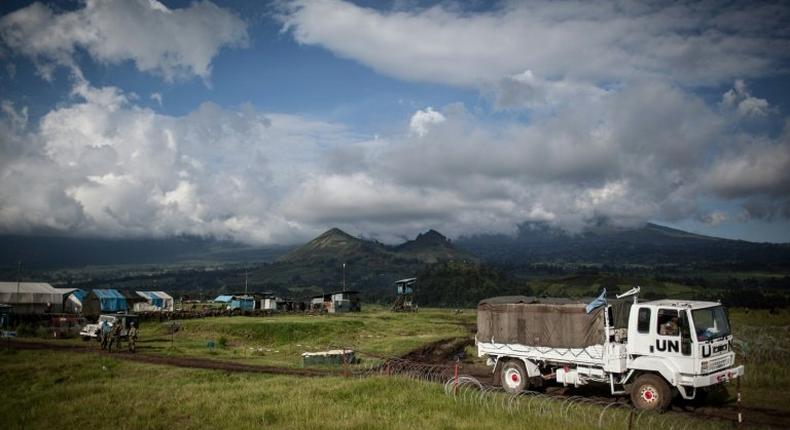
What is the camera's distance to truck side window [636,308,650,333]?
17375 mm

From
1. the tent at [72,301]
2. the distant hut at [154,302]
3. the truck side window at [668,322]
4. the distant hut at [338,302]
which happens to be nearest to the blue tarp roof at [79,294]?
the tent at [72,301]

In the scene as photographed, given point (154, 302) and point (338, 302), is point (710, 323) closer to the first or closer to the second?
point (338, 302)

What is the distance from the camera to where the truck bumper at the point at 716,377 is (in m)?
16.0

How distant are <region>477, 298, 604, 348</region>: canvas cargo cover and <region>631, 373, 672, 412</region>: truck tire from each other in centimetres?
186

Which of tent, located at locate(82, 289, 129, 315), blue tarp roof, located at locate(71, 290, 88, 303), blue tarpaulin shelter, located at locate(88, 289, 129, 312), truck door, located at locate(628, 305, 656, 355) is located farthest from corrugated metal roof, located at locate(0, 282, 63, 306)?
truck door, located at locate(628, 305, 656, 355)

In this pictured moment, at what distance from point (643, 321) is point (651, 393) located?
7.61ft

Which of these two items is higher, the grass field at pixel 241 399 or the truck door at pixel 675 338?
the truck door at pixel 675 338

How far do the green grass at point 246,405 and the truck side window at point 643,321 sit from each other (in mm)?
2970

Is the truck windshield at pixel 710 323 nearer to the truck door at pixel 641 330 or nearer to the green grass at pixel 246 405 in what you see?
the truck door at pixel 641 330

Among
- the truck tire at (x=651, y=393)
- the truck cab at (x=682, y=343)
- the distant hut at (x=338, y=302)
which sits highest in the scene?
the truck cab at (x=682, y=343)

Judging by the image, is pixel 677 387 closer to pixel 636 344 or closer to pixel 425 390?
pixel 636 344

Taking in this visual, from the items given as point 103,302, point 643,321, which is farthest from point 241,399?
point 103,302

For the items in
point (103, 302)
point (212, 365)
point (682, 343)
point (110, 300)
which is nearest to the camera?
point (682, 343)

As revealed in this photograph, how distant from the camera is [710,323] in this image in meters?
17.0
